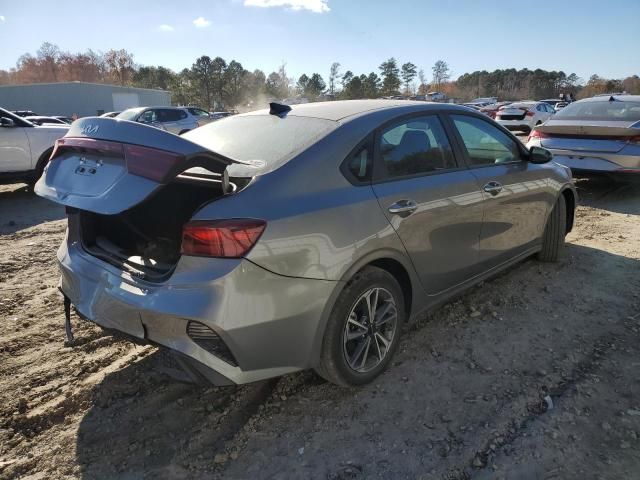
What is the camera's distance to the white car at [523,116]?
17.9m

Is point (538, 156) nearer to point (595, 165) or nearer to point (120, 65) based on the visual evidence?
point (595, 165)

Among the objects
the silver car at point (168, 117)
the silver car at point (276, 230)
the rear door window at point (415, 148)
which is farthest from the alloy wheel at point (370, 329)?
the silver car at point (168, 117)

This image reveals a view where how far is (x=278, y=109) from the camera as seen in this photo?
321 cm

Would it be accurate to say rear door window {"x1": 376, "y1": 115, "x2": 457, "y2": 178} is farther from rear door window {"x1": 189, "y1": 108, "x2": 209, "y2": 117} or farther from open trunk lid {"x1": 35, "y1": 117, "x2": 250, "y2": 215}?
rear door window {"x1": 189, "y1": 108, "x2": 209, "y2": 117}

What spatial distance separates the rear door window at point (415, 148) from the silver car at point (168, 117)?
12.8 metres

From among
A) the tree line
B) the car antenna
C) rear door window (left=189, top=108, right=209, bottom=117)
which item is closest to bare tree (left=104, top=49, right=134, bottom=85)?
the tree line

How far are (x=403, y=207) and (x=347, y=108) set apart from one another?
2.57 ft

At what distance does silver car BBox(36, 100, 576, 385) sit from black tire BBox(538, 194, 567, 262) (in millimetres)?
1342

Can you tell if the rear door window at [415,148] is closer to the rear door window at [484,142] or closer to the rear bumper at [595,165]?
the rear door window at [484,142]

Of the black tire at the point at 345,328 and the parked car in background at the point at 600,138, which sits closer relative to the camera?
the black tire at the point at 345,328

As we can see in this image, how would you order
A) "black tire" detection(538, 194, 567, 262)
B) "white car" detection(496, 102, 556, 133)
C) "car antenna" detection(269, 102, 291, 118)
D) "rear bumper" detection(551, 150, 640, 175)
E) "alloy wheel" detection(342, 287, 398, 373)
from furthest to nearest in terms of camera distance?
"white car" detection(496, 102, 556, 133)
"rear bumper" detection(551, 150, 640, 175)
"black tire" detection(538, 194, 567, 262)
"car antenna" detection(269, 102, 291, 118)
"alloy wheel" detection(342, 287, 398, 373)

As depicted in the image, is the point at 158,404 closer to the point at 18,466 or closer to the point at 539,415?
the point at 18,466

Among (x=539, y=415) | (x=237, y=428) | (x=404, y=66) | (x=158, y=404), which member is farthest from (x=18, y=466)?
(x=404, y=66)

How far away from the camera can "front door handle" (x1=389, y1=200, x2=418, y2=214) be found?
8.83 feet
